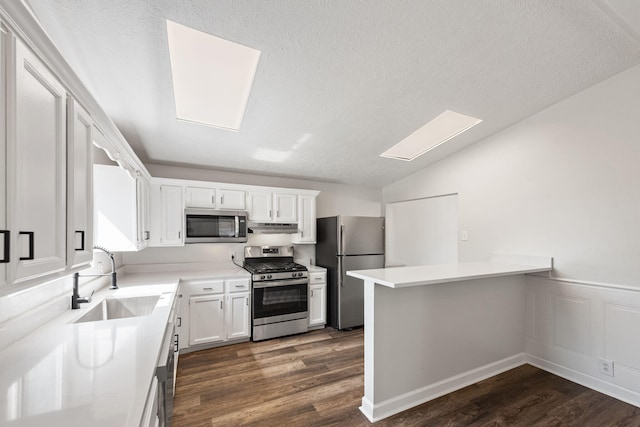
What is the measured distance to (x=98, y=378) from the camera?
99 cm

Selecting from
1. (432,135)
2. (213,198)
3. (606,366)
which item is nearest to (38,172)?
(213,198)

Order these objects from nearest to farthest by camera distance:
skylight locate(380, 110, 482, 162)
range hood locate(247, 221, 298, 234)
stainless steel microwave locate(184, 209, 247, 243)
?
skylight locate(380, 110, 482, 162) < stainless steel microwave locate(184, 209, 247, 243) < range hood locate(247, 221, 298, 234)

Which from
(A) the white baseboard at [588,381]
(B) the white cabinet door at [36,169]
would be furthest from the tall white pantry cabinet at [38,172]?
(A) the white baseboard at [588,381]

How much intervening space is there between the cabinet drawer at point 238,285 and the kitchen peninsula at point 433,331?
1.67 metres

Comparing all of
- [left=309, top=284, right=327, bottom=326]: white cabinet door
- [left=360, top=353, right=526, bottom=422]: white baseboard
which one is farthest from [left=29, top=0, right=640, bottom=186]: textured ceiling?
[left=360, top=353, right=526, bottom=422]: white baseboard

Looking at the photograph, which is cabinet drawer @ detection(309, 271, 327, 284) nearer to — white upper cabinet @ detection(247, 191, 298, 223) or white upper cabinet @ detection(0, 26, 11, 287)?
white upper cabinet @ detection(247, 191, 298, 223)

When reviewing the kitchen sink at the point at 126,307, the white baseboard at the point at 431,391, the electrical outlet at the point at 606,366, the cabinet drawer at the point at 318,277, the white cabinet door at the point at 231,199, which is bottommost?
the white baseboard at the point at 431,391

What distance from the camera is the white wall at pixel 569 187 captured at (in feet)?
7.86

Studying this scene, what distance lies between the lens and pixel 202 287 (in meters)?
3.14

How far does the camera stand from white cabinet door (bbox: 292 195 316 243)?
409 cm

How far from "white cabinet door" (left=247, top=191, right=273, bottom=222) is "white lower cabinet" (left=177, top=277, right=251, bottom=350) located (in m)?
0.89

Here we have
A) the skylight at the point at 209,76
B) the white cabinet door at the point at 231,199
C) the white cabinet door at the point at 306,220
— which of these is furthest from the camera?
the white cabinet door at the point at 306,220

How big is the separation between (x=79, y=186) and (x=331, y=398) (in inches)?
91.9

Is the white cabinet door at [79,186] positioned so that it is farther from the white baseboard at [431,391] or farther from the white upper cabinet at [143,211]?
the white baseboard at [431,391]
